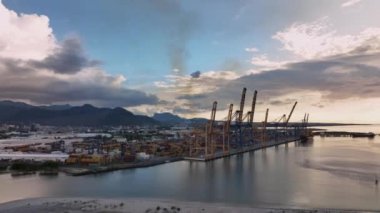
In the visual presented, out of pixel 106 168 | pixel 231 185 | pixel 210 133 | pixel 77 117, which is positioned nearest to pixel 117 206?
pixel 231 185

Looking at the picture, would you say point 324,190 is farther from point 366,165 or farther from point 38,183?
point 38,183

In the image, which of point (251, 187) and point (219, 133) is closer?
point (251, 187)

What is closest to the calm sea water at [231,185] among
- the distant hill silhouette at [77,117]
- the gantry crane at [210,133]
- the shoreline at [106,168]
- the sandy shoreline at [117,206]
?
the shoreline at [106,168]

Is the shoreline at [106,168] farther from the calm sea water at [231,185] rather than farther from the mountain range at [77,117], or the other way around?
the mountain range at [77,117]

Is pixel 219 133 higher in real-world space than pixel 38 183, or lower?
higher

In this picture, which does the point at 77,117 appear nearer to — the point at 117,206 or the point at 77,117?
the point at 77,117

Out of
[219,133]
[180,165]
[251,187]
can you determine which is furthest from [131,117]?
[251,187]
